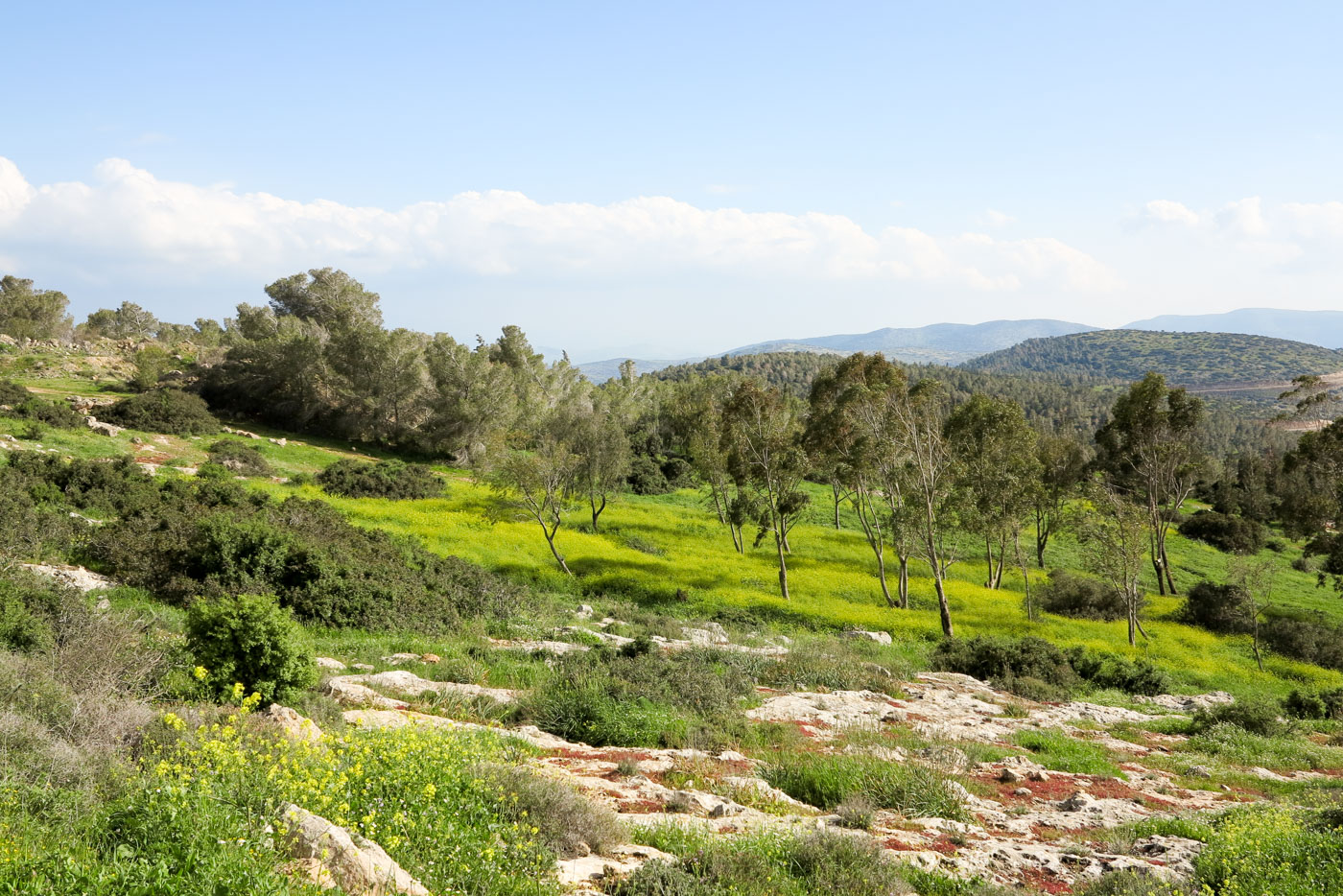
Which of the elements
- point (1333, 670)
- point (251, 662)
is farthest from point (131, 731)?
point (1333, 670)

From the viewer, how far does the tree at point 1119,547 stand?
106ft

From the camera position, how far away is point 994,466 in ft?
124

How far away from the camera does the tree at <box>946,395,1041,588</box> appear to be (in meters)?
35.9

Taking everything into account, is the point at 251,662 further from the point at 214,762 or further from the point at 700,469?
the point at 700,469

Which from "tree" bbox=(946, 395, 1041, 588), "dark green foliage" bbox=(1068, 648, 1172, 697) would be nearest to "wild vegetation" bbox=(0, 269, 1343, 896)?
"dark green foliage" bbox=(1068, 648, 1172, 697)

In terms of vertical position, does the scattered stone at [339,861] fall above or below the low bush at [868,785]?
above

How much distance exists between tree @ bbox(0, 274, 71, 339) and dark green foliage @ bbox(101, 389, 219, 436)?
4121 cm

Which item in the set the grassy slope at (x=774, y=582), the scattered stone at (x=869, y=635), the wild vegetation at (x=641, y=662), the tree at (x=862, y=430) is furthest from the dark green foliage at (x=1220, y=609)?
the scattered stone at (x=869, y=635)

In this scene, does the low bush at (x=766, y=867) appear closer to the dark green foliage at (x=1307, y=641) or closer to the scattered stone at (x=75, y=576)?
the scattered stone at (x=75, y=576)

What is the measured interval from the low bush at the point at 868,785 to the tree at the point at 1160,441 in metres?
41.3

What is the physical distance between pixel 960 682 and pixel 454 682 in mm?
15393

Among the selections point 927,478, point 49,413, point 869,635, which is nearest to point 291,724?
point 869,635

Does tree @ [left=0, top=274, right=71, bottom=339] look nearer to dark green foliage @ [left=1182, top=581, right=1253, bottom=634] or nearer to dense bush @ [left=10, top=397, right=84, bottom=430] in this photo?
dense bush @ [left=10, top=397, right=84, bottom=430]

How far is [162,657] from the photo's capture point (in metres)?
11.4
